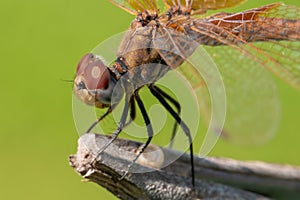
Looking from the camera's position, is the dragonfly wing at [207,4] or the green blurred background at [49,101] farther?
the green blurred background at [49,101]

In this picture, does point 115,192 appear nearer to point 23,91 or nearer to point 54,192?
point 54,192

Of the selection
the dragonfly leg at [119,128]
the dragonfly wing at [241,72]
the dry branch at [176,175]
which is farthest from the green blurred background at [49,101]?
the dry branch at [176,175]

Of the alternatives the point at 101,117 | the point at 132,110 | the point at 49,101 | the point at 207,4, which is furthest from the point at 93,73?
the point at 49,101

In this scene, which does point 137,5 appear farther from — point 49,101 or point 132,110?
point 49,101

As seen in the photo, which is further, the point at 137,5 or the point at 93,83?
the point at 137,5

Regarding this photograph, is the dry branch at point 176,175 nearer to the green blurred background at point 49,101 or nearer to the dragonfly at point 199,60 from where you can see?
the dragonfly at point 199,60

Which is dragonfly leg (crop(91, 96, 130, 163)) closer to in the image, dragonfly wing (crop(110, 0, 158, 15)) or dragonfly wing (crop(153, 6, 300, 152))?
dragonfly wing (crop(153, 6, 300, 152))

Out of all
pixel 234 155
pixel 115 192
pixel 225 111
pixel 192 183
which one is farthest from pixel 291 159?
pixel 115 192

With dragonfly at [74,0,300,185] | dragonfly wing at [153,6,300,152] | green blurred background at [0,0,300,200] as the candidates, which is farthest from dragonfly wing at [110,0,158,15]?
green blurred background at [0,0,300,200]
